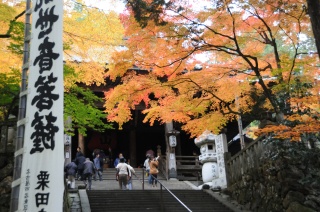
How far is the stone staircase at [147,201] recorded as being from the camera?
10766 mm

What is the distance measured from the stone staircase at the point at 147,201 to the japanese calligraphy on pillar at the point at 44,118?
21.1 ft

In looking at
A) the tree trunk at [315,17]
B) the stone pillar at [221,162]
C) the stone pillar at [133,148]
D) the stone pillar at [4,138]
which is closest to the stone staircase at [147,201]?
the stone pillar at [221,162]

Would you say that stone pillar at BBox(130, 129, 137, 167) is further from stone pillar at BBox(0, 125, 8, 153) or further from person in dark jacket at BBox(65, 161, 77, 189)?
stone pillar at BBox(0, 125, 8, 153)

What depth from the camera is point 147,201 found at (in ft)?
37.4

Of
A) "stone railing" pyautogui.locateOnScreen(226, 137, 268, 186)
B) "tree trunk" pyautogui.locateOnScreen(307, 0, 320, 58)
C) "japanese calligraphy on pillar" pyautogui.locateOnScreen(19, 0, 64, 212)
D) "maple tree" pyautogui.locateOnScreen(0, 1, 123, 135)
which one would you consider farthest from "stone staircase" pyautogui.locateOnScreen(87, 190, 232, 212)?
"japanese calligraphy on pillar" pyautogui.locateOnScreen(19, 0, 64, 212)

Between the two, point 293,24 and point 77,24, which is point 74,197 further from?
point 293,24

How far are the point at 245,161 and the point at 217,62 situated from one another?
3.50m

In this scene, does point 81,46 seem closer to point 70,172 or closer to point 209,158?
point 70,172

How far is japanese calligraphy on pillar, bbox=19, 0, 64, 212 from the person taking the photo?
427 cm

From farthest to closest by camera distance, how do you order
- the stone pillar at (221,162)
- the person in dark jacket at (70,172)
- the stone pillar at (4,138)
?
the stone pillar at (221,162)
the person in dark jacket at (70,172)
the stone pillar at (4,138)

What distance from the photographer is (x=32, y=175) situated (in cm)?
430

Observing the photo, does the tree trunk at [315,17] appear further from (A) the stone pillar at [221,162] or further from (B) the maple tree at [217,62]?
(A) the stone pillar at [221,162]

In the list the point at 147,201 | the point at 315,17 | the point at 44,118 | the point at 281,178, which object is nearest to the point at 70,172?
the point at 147,201

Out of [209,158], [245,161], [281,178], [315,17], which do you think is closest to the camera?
[315,17]
